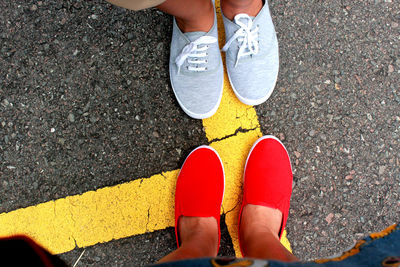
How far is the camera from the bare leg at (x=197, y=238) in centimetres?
117

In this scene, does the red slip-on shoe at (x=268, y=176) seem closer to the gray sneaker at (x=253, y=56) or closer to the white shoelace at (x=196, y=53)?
the gray sneaker at (x=253, y=56)

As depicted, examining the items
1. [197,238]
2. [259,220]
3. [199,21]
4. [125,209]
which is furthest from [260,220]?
[199,21]

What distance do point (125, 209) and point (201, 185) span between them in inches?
18.0

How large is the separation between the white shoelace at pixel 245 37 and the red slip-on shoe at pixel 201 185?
1.83 ft

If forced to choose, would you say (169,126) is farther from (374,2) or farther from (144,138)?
(374,2)

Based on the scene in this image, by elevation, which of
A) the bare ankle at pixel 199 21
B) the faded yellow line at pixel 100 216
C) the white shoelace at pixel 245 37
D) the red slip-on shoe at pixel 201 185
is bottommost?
the faded yellow line at pixel 100 216

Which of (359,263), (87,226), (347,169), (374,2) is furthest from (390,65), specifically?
(87,226)

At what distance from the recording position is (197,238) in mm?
1326

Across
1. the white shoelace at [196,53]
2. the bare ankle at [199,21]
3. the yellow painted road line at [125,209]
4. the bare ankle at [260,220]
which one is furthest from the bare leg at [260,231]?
the bare ankle at [199,21]

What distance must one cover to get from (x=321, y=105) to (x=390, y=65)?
467mm

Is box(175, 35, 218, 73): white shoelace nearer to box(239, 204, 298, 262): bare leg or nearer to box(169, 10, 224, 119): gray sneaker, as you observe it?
box(169, 10, 224, 119): gray sneaker

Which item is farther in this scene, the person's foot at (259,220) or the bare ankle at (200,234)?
the person's foot at (259,220)

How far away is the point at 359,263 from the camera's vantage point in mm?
817

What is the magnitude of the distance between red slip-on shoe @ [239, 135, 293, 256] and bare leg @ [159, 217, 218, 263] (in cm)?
19
